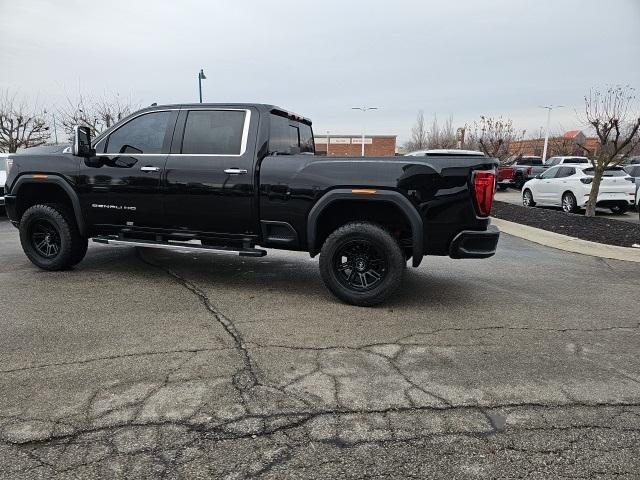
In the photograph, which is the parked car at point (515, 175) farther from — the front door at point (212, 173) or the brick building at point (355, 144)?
the brick building at point (355, 144)

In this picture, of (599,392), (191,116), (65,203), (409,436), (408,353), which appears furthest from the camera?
(65,203)

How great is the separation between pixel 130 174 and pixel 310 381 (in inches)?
143

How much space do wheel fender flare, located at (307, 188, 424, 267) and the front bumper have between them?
0.33 meters

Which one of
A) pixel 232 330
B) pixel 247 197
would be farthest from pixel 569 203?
pixel 232 330

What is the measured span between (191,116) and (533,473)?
4.90 m

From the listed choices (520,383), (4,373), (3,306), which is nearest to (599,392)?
(520,383)

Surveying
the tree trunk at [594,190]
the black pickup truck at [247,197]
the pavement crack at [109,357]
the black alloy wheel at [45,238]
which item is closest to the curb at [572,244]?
the tree trunk at [594,190]

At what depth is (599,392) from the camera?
3.39 m

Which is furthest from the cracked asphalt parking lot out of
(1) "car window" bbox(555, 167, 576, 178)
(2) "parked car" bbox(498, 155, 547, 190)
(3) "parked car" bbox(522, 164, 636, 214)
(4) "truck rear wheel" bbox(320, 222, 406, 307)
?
(2) "parked car" bbox(498, 155, 547, 190)

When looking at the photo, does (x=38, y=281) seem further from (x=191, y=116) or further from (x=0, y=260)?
(x=191, y=116)

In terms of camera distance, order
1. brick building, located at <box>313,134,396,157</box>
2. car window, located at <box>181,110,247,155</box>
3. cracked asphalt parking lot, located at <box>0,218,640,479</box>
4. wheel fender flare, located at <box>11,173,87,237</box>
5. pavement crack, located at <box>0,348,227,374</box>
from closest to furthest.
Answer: cracked asphalt parking lot, located at <box>0,218,640,479</box>
pavement crack, located at <box>0,348,227,374</box>
car window, located at <box>181,110,247,155</box>
wheel fender flare, located at <box>11,173,87,237</box>
brick building, located at <box>313,134,396,157</box>

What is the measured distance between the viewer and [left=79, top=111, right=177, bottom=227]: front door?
5.79 m

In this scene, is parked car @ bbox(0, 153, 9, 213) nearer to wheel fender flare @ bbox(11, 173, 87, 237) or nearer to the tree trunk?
wheel fender flare @ bbox(11, 173, 87, 237)

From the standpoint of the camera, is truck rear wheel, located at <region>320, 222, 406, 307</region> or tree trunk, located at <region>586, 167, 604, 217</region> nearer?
truck rear wheel, located at <region>320, 222, 406, 307</region>
